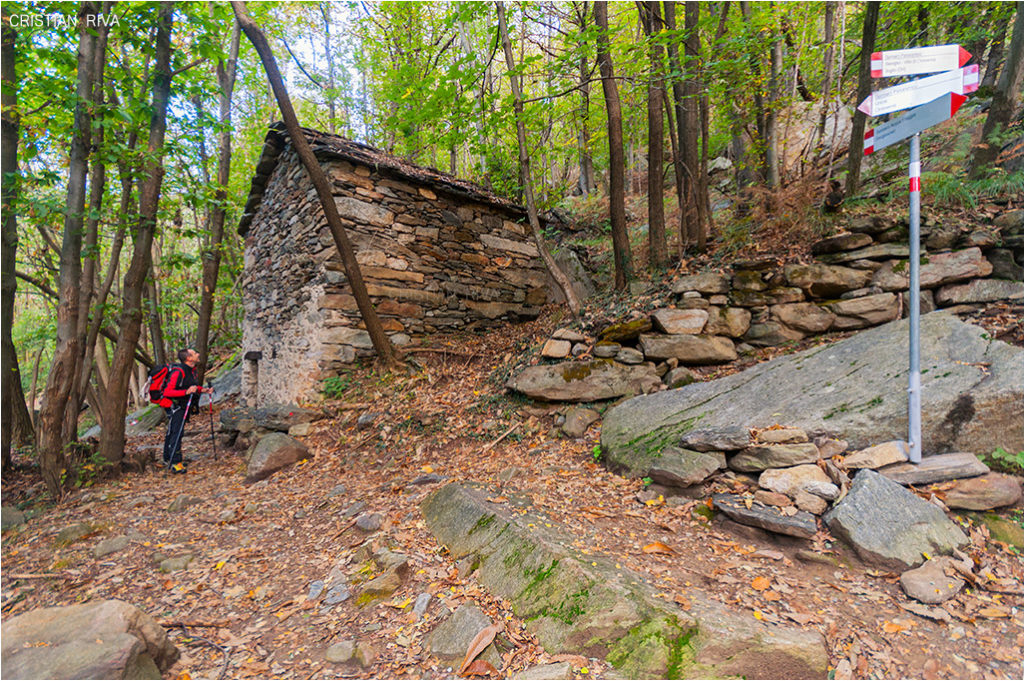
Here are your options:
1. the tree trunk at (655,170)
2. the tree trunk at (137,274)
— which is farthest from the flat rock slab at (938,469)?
the tree trunk at (137,274)

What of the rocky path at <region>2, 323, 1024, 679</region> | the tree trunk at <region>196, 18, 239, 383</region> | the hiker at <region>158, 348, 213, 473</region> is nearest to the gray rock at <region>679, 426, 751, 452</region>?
the rocky path at <region>2, 323, 1024, 679</region>

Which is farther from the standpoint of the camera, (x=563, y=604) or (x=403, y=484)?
(x=403, y=484)

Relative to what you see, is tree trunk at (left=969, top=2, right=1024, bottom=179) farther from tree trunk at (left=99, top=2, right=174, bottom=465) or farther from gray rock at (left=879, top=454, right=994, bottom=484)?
tree trunk at (left=99, top=2, right=174, bottom=465)

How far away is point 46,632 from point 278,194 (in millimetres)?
7802

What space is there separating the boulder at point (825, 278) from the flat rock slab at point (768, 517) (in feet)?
9.39

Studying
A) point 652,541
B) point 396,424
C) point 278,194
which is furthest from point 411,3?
point 652,541

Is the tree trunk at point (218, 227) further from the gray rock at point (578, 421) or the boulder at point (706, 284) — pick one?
the boulder at point (706, 284)

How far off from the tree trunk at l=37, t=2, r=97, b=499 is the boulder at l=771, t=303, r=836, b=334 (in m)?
8.06

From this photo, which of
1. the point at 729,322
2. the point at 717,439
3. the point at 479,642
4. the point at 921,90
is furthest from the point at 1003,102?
the point at 479,642

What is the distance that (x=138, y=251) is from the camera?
5.59 m

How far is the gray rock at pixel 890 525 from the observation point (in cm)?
236

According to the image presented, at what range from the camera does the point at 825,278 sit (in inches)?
176

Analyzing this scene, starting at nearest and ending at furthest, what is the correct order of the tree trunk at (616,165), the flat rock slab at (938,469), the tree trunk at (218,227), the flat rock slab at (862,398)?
the flat rock slab at (938,469), the flat rock slab at (862,398), the tree trunk at (616,165), the tree trunk at (218,227)

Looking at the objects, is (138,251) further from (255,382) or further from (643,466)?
(643,466)
